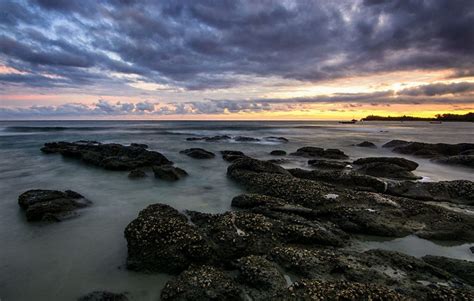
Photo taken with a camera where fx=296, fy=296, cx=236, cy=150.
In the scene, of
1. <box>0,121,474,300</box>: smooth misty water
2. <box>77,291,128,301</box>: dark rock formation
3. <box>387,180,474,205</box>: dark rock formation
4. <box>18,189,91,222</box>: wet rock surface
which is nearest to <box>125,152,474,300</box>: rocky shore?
<box>0,121,474,300</box>: smooth misty water

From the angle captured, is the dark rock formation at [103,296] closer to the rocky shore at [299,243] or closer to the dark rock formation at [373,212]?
the rocky shore at [299,243]

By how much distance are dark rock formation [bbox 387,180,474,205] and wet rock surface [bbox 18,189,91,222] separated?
13955mm

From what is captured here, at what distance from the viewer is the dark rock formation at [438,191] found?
1295 centimetres

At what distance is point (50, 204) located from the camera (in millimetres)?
11219

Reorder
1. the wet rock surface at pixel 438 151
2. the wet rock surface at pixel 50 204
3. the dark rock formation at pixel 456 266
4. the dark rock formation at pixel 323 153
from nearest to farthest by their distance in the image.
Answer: the dark rock formation at pixel 456 266 < the wet rock surface at pixel 50 204 < the wet rock surface at pixel 438 151 < the dark rock formation at pixel 323 153

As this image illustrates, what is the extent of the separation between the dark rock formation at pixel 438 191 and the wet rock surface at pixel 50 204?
1396 centimetres

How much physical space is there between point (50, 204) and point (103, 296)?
6.57 metres

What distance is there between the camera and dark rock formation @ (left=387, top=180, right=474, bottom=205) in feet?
42.5

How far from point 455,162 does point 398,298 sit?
23058mm

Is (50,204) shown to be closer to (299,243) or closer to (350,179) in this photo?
(299,243)

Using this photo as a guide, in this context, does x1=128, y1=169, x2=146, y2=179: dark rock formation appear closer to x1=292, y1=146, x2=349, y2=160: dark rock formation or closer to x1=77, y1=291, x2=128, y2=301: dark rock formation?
x1=77, y1=291, x2=128, y2=301: dark rock formation

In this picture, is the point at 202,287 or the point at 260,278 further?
the point at 260,278

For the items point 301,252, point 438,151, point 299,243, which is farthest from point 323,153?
point 301,252

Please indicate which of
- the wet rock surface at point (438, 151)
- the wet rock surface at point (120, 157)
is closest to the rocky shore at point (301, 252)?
the wet rock surface at point (120, 157)
